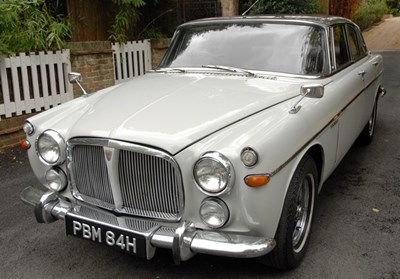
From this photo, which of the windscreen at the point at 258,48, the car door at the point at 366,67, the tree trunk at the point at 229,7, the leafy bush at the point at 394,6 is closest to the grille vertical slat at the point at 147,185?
the windscreen at the point at 258,48

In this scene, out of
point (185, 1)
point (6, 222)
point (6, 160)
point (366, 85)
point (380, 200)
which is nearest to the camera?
point (6, 222)

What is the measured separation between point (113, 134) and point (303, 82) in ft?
5.63

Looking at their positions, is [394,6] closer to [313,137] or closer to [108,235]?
[313,137]

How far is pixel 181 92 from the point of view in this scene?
11.2ft

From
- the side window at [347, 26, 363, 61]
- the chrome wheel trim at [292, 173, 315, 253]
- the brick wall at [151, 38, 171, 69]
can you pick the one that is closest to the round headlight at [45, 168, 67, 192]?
the chrome wheel trim at [292, 173, 315, 253]

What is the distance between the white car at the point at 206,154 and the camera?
101 inches

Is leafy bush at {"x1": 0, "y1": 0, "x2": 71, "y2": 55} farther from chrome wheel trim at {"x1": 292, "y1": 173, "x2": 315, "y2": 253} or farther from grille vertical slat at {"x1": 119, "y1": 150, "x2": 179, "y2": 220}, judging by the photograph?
chrome wheel trim at {"x1": 292, "y1": 173, "x2": 315, "y2": 253}

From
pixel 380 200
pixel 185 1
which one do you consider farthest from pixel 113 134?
pixel 185 1

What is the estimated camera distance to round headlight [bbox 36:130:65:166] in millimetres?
3039

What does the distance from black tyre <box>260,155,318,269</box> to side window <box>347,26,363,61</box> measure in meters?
2.23

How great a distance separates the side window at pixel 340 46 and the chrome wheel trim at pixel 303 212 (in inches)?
57.1

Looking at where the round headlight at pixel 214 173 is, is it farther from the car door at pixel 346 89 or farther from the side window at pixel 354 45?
the side window at pixel 354 45

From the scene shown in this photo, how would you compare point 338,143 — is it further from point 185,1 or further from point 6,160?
point 185,1

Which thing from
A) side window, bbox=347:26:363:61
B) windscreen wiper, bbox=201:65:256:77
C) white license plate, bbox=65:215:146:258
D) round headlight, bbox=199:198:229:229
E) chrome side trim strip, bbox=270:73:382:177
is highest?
side window, bbox=347:26:363:61
